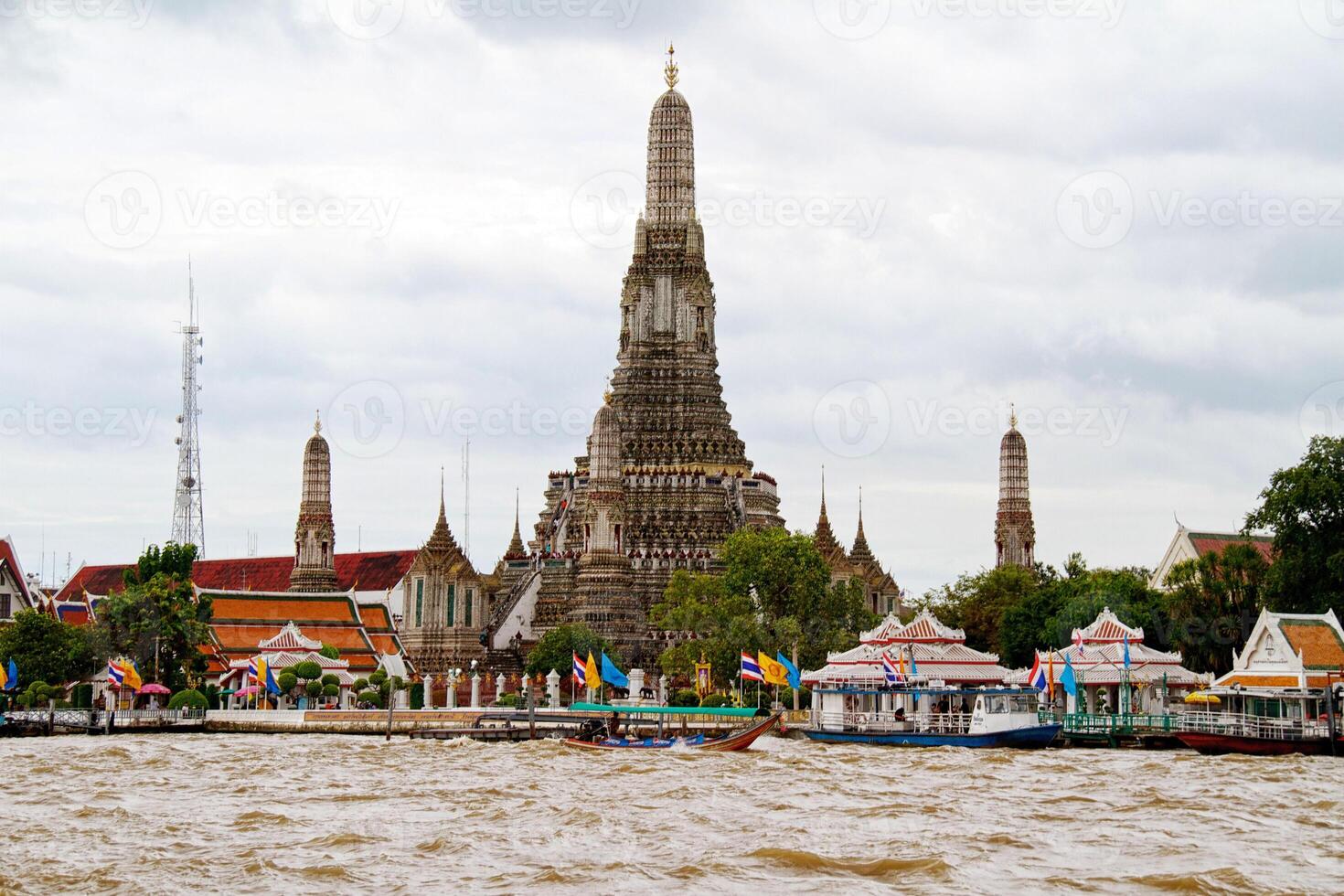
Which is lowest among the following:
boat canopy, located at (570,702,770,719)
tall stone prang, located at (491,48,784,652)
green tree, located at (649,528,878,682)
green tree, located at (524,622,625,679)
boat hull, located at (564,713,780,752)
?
boat hull, located at (564,713,780,752)

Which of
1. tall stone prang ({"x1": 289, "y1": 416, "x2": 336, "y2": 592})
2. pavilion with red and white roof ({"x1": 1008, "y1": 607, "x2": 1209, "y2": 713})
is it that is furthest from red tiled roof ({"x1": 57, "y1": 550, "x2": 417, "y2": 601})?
pavilion with red and white roof ({"x1": 1008, "y1": 607, "x2": 1209, "y2": 713})

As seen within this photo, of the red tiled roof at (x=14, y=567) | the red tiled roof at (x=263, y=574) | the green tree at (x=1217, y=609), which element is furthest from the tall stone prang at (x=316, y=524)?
the green tree at (x=1217, y=609)

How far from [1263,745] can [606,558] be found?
4267cm

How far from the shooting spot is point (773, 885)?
104ft

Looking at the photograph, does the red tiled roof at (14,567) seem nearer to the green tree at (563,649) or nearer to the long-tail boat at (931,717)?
the green tree at (563,649)

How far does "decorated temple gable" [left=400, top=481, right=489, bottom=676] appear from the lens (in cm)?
9738

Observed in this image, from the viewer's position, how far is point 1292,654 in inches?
2411

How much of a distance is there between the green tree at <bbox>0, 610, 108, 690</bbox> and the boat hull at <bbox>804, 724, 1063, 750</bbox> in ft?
103

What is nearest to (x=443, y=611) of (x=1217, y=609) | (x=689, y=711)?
(x=689, y=711)

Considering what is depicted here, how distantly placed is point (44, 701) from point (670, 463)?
34.5 m

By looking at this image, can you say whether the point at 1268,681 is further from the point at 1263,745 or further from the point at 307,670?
the point at 307,670

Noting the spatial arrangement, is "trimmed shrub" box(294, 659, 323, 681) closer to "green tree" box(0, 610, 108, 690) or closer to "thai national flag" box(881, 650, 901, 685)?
"green tree" box(0, 610, 108, 690)

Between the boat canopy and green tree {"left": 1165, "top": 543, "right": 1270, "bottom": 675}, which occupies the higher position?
green tree {"left": 1165, "top": 543, "right": 1270, "bottom": 675}

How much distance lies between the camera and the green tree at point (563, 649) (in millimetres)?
88500
